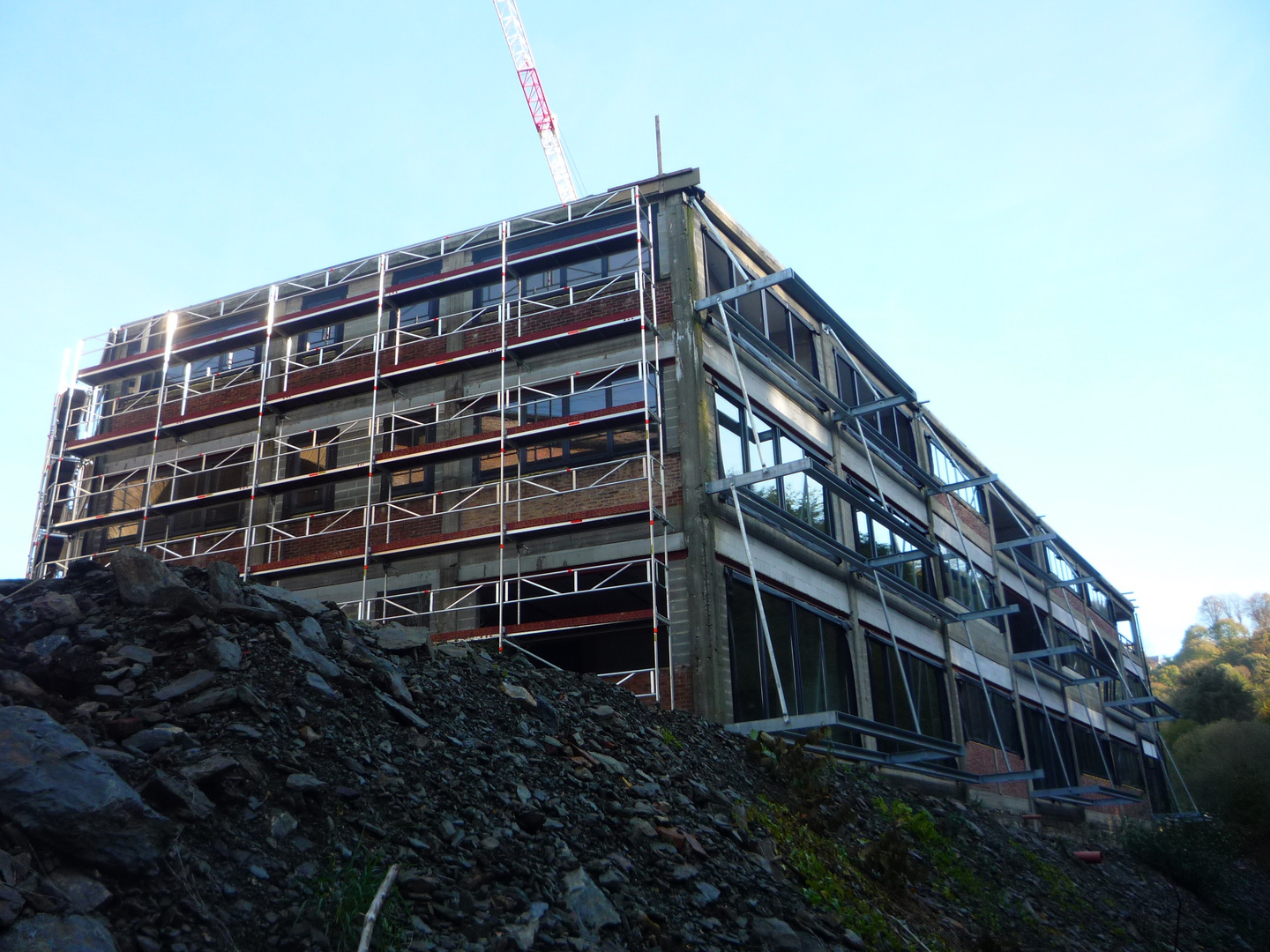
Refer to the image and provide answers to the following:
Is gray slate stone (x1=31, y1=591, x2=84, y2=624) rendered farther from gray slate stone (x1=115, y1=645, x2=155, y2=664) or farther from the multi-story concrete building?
the multi-story concrete building

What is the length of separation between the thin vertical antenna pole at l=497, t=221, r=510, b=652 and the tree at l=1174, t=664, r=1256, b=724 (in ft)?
Result: 158

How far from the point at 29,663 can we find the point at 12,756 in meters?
2.46

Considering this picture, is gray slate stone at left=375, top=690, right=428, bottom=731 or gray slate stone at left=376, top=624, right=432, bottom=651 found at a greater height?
gray slate stone at left=376, top=624, right=432, bottom=651

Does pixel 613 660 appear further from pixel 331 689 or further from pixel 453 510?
pixel 331 689

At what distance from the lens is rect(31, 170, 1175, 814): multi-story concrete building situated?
20938 millimetres

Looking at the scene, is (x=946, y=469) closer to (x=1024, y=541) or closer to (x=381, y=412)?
(x=1024, y=541)

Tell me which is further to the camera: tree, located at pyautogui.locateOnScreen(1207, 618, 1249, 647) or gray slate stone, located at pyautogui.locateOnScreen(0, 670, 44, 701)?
tree, located at pyautogui.locateOnScreen(1207, 618, 1249, 647)

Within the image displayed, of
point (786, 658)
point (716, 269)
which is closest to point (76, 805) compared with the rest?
point (786, 658)

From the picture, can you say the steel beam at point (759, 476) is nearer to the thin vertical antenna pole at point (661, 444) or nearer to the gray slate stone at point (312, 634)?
the thin vertical antenna pole at point (661, 444)

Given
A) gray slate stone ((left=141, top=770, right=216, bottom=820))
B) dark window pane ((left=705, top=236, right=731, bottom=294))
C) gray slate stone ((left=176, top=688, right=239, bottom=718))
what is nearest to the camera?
gray slate stone ((left=141, top=770, right=216, bottom=820))

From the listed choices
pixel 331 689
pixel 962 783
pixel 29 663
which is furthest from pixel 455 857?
pixel 962 783

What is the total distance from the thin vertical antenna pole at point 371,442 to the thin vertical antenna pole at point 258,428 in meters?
2.67

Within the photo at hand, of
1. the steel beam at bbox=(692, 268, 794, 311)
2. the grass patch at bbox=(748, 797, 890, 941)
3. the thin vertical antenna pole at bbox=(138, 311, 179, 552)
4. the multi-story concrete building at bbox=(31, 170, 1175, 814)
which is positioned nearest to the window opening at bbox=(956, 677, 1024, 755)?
the multi-story concrete building at bbox=(31, 170, 1175, 814)

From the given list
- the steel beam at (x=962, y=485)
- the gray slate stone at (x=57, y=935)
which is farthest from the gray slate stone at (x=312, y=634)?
the steel beam at (x=962, y=485)
